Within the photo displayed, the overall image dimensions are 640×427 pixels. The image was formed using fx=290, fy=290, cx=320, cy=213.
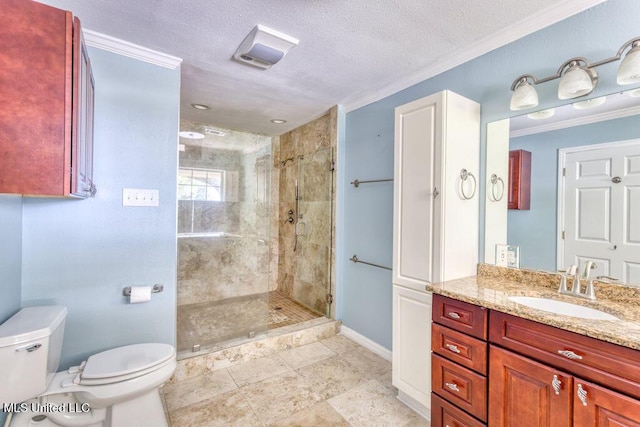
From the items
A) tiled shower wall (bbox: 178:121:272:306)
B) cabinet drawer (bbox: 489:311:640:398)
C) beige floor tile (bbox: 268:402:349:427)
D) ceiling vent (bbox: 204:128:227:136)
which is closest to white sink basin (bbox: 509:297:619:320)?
cabinet drawer (bbox: 489:311:640:398)

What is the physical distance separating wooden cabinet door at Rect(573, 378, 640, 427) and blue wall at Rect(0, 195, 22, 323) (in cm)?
254

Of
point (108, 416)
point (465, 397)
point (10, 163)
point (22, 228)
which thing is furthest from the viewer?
point (22, 228)

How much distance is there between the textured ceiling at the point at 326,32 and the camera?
1545 mm

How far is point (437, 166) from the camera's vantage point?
173cm

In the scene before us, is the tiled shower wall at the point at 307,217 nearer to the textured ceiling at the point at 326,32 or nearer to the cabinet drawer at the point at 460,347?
the textured ceiling at the point at 326,32

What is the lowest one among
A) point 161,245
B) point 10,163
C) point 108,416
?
point 108,416

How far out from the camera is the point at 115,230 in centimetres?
192

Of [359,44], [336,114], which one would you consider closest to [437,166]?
[359,44]

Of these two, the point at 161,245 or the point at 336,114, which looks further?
the point at 336,114

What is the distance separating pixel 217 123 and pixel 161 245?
6.89ft

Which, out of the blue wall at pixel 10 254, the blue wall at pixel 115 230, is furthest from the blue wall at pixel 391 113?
the blue wall at pixel 10 254

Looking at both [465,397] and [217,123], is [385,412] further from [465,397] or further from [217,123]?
[217,123]

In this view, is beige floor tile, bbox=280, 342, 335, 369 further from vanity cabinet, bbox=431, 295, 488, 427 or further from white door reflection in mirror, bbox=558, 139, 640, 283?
white door reflection in mirror, bbox=558, 139, 640, 283

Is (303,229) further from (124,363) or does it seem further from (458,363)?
(458,363)
